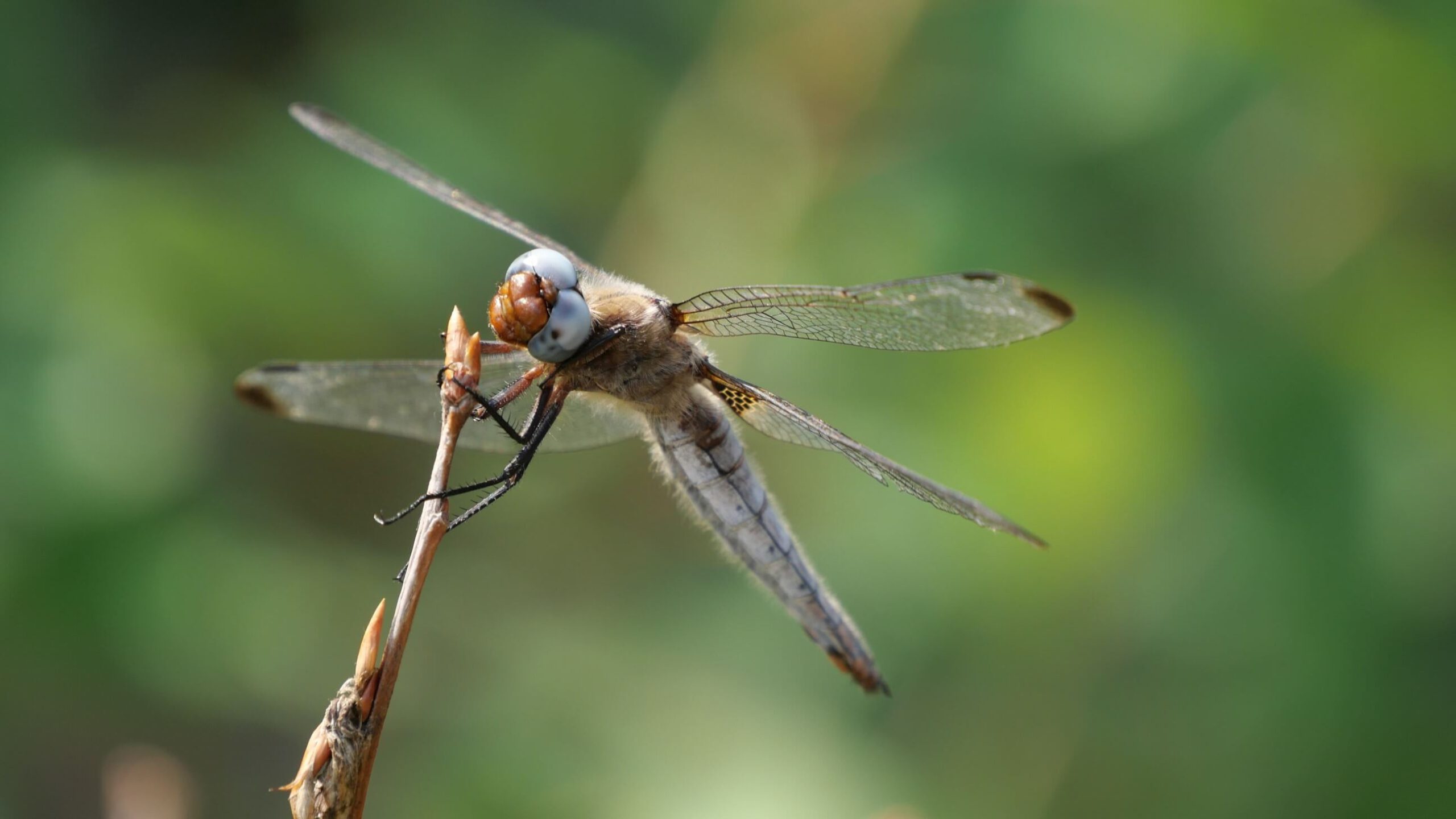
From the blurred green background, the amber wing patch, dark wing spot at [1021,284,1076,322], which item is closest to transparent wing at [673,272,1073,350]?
dark wing spot at [1021,284,1076,322]

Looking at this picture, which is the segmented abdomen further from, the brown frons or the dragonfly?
the brown frons

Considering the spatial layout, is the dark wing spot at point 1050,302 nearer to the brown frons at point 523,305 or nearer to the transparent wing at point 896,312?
the transparent wing at point 896,312

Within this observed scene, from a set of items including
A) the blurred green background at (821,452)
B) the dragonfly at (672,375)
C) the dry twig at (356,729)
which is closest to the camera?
the dry twig at (356,729)

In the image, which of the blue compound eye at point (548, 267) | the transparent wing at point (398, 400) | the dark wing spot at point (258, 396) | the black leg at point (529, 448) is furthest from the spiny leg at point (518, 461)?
the dark wing spot at point (258, 396)

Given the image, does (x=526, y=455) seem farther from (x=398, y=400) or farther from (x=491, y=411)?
(x=398, y=400)

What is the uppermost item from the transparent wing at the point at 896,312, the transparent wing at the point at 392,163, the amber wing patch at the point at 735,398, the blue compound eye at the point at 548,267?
the transparent wing at the point at 896,312

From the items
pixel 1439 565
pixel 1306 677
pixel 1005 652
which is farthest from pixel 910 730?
pixel 1439 565
